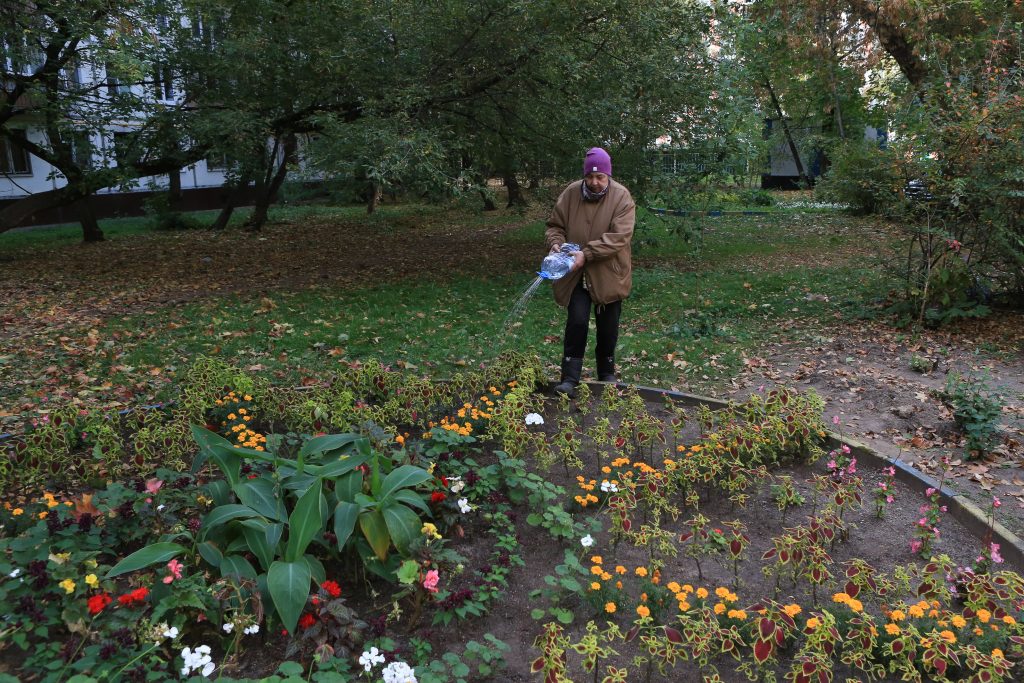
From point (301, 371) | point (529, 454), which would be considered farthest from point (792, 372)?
point (301, 371)

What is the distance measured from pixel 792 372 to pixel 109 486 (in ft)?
18.4

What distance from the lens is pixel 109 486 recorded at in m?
3.50

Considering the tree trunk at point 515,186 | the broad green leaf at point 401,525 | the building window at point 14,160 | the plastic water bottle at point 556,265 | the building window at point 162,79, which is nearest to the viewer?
the broad green leaf at point 401,525

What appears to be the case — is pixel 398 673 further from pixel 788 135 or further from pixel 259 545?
pixel 788 135

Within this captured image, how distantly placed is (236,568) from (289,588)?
0.97 ft

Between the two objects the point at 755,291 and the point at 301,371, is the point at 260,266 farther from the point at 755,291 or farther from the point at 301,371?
the point at 755,291

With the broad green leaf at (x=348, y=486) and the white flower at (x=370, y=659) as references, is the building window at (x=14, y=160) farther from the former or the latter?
the white flower at (x=370, y=659)

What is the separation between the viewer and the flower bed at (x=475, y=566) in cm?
273

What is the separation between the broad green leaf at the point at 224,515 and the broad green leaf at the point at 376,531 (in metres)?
0.44

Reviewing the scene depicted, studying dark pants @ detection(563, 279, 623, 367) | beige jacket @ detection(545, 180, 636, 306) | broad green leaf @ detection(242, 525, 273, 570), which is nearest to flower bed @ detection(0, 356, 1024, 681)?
broad green leaf @ detection(242, 525, 273, 570)

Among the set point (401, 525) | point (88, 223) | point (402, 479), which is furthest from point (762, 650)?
point (88, 223)

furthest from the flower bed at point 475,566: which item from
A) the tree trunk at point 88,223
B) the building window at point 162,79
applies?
the tree trunk at point 88,223

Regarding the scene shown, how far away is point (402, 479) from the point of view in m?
3.43

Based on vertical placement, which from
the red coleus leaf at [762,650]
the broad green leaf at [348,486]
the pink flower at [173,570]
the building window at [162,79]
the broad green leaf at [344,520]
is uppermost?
the building window at [162,79]
